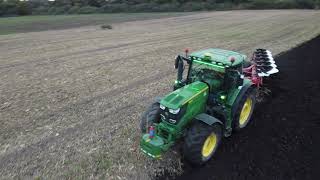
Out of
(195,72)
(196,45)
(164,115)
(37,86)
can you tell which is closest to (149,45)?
(196,45)

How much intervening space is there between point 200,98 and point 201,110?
299mm

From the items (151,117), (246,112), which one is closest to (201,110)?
(151,117)

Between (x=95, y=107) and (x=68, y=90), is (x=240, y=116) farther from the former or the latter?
(x=68, y=90)

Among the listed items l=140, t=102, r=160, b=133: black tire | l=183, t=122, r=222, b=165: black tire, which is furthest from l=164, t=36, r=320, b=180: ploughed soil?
l=140, t=102, r=160, b=133: black tire

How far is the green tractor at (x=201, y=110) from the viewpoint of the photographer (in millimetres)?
5945

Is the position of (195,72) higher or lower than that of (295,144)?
higher

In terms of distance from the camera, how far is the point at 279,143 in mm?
7168

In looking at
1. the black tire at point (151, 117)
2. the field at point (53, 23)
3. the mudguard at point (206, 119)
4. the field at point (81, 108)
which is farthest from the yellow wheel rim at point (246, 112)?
the field at point (53, 23)

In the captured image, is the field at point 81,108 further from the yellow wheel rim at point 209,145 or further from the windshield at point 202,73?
the windshield at point 202,73

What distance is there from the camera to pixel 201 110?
6594 millimetres

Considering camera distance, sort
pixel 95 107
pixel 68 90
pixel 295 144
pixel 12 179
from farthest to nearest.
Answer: pixel 68 90 → pixel 95 107 → pixel 295 144 → pixel 12 179

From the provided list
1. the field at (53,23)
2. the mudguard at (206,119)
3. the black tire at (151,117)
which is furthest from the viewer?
A: the field at (53,23)

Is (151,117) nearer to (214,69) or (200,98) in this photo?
(200,98)

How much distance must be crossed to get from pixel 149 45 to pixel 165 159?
15850 millimetres
